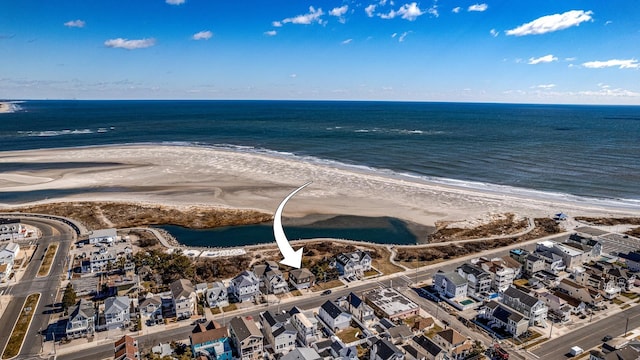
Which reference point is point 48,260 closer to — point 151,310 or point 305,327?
point 151,310

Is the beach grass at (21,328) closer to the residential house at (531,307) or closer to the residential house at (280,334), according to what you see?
the residential house at (280,334)

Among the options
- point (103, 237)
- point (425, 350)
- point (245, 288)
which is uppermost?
point (103, 237)

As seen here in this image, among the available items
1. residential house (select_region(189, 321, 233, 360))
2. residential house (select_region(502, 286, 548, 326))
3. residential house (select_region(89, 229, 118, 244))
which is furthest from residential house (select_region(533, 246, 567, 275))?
residential house (select_region(89, 229, 118, 244))

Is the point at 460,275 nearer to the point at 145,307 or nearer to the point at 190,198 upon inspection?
the point at 145,307

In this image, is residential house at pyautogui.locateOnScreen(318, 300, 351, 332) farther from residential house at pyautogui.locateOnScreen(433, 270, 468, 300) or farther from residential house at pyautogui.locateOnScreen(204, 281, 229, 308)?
residential house at pyautogui.locateOnScreen(433, 270, 468, 300)

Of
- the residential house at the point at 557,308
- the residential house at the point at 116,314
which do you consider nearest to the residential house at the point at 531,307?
the residential house at the point at 557,308

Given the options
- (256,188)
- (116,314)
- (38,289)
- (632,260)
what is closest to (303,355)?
(116,314)
